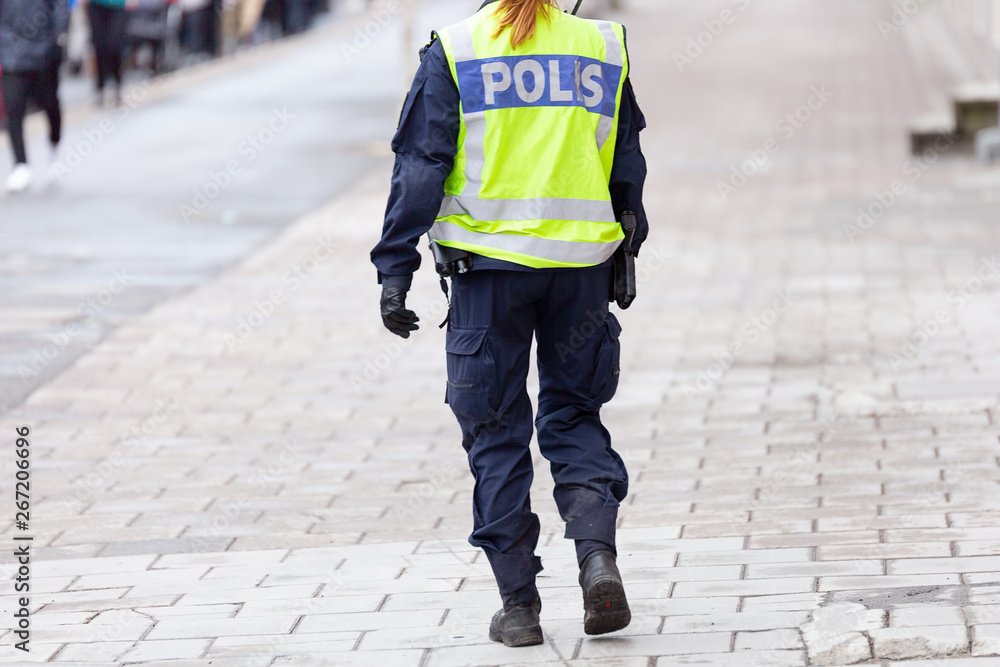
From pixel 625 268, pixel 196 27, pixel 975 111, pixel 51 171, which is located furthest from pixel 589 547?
pixel 196 27

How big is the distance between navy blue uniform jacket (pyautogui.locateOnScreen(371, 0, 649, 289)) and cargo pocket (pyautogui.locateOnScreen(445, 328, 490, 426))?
0.18 m

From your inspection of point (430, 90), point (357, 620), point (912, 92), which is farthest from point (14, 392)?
point (912, 92)

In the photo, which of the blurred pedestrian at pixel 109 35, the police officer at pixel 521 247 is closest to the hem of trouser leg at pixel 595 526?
the police officer at pixel 521 247

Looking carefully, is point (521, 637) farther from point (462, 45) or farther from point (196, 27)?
point (196, 27)

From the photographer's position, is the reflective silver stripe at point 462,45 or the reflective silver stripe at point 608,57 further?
the reflective silver stripe at point 608,57

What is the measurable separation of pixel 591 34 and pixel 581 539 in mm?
1225

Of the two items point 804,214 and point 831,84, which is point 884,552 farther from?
point 831,84

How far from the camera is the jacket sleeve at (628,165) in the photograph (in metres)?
3.99

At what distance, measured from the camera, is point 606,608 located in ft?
12.3

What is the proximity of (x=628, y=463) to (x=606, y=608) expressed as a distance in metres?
2.28

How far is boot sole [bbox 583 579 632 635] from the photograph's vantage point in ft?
12.3

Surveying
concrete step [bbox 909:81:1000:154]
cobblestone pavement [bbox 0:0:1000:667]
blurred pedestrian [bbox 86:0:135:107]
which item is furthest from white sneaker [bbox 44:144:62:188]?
concrete step [bbox 909:81:1000:154]

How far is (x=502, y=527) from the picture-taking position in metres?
3.86

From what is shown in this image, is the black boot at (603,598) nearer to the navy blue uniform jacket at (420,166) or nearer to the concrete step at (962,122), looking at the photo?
the navy blue uniform jacket at (420,166)
